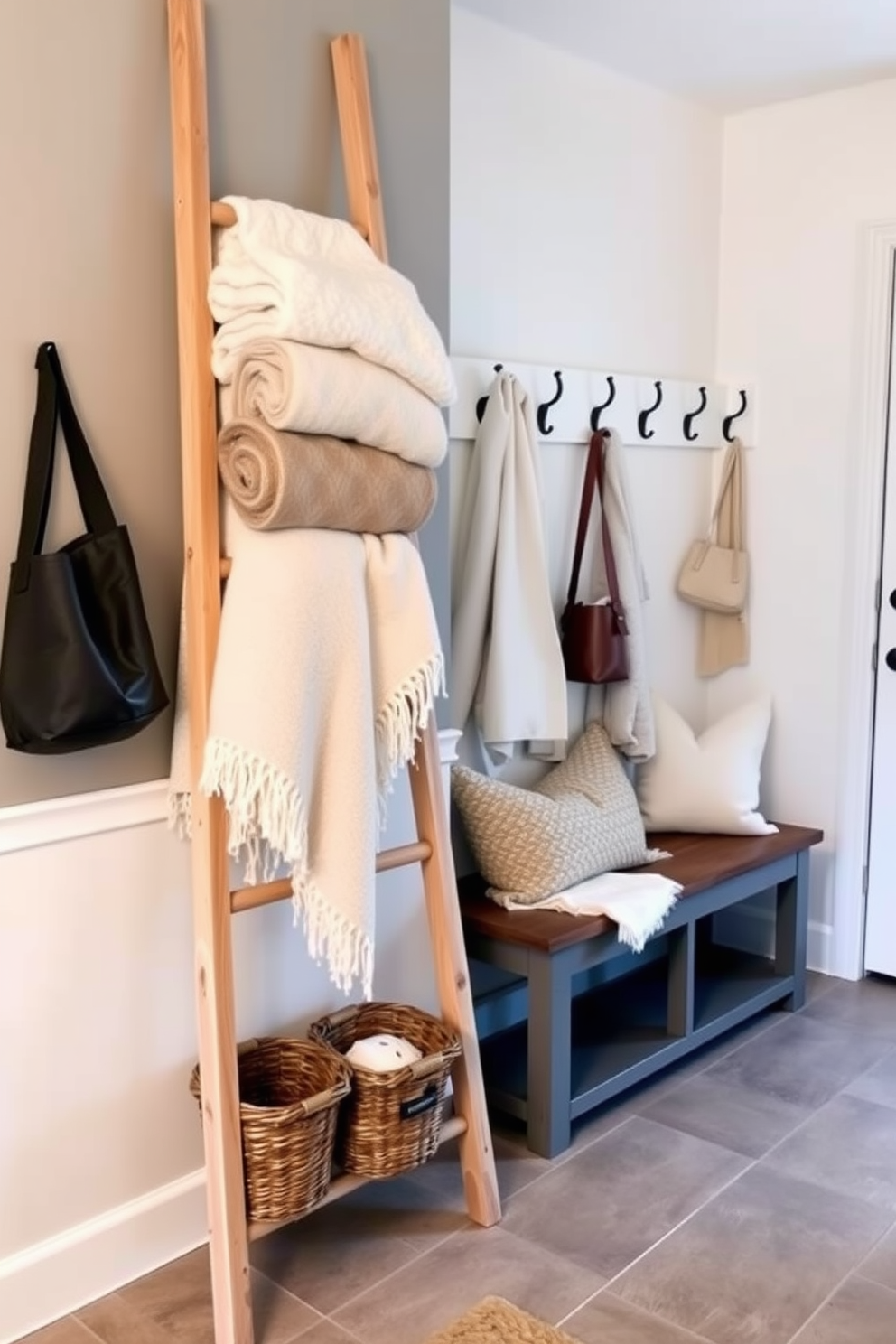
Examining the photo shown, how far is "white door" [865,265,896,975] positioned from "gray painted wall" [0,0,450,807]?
1730 mm

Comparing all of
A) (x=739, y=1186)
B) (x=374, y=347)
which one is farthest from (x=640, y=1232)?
(x=374, y=347)

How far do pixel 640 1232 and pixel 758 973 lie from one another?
112 centimetres

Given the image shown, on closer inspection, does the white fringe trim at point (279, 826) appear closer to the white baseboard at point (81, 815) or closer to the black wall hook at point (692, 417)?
the white baseboard at point (81, 815)

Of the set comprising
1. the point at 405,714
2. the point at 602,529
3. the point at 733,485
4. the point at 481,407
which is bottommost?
the point at 405,714

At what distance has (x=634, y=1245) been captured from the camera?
2.14 m

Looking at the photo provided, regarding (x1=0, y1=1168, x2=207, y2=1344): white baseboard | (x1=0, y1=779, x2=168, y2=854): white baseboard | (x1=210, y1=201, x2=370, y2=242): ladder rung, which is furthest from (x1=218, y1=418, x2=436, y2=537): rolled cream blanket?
(x1=0, y1=1168, x2=207, y2=1344): white baseboard

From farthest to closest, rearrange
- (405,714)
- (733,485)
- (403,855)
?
(733,485), (403,855), (405,714)

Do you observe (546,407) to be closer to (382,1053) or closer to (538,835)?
(538,835)

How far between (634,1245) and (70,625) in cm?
141

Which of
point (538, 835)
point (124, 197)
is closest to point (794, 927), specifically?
point (538, 835)

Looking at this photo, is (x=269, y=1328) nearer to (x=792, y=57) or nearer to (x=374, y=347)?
(x=374, y=347)

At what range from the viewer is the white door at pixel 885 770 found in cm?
319

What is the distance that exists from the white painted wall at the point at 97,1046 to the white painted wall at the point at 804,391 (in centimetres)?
180

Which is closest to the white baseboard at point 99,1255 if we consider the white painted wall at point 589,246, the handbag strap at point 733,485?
the white painted wall at point 589,246
